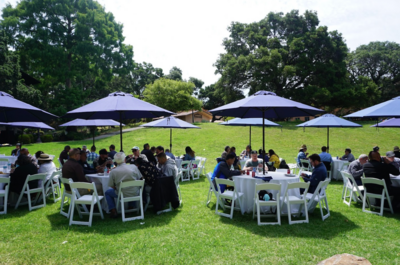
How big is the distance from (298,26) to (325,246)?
4136 centimetres

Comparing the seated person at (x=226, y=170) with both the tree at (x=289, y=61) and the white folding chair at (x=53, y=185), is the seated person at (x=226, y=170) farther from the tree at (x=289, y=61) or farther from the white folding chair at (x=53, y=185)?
the tree at (x=289, y=61)

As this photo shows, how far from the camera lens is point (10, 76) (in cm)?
2458

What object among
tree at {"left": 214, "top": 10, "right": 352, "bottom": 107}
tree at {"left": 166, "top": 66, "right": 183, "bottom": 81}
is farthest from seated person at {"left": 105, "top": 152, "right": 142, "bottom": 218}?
tree at {"left": 166, "top": 66, "right": 183, "bottom": 81}

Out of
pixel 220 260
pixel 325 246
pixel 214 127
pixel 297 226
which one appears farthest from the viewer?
pixel 214 127

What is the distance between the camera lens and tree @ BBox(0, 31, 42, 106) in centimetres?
2400

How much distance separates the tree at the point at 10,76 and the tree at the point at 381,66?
159 feet

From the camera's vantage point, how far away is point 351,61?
50.2 metres

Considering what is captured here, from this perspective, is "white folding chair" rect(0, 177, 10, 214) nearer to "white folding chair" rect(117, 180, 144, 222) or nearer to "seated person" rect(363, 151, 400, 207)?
"white folding chair" rect(117, 180, 144, 222)

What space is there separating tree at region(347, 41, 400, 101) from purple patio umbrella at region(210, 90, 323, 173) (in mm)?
45243

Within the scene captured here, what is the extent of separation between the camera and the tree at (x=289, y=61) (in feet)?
116

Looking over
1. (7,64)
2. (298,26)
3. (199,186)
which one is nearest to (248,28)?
(298,26)

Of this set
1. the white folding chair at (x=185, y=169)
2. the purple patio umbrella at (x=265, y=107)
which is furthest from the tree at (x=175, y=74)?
the purple patio umbrella at (x=265, y=107)

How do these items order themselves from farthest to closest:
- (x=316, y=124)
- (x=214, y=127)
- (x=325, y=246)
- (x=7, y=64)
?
(x=214, y=127) → (x=7, y=64) → (x=316, y=124) → (x=325, y=246)

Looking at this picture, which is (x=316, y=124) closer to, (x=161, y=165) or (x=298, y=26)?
(x=161, y=165)
